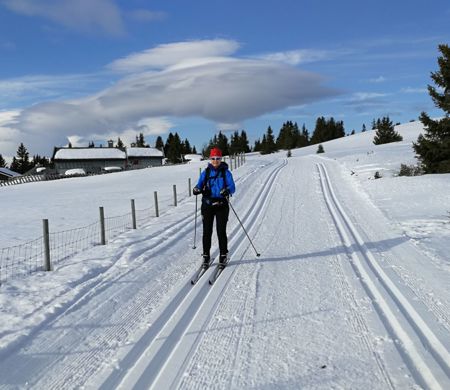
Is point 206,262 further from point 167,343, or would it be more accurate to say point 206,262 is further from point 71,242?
point 71,242

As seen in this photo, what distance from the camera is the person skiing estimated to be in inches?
312

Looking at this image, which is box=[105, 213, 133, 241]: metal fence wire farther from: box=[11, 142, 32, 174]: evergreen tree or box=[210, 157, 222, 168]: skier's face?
box=[11, 142, 32, 174]: evergreen tree

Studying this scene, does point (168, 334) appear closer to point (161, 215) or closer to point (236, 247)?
point (236, 247)

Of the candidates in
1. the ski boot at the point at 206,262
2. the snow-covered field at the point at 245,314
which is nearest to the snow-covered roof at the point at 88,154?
the snow-covered field at the point at 245,314

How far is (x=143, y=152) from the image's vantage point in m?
92.9

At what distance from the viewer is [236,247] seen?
A: 9555 millimetres

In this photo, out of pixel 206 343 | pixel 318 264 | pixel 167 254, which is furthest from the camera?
pixel 167 254

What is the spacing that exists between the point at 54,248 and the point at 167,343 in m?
6.92

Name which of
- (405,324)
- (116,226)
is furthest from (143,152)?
(405,324)

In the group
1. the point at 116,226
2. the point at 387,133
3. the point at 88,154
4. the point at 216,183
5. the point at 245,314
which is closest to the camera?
the point at 245,314

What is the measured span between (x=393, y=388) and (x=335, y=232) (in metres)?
7.32

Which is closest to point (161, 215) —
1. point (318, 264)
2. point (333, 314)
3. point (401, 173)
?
point (318, 264)

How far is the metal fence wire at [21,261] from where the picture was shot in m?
8.12

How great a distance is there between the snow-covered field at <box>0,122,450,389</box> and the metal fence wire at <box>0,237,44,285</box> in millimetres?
569
